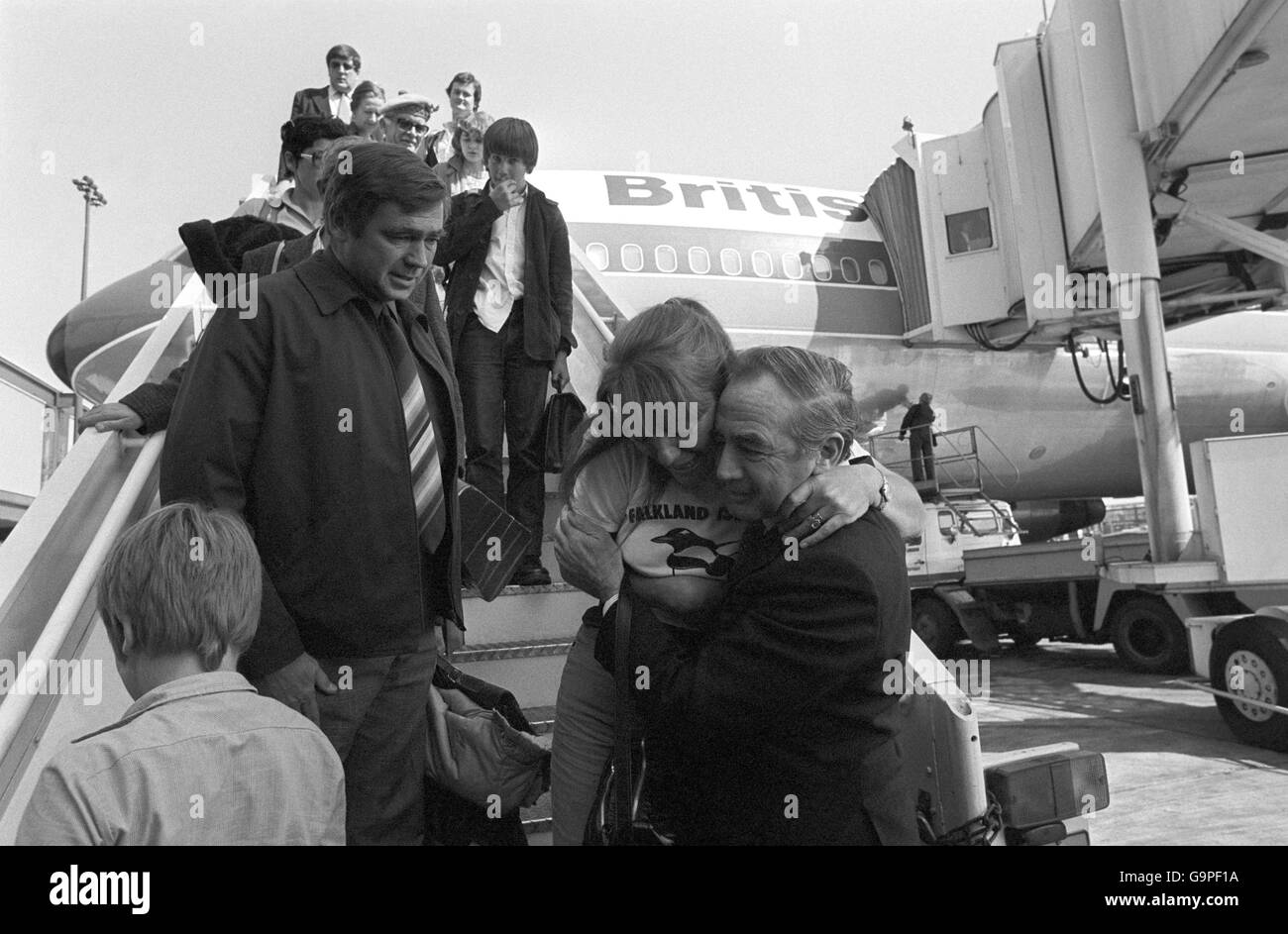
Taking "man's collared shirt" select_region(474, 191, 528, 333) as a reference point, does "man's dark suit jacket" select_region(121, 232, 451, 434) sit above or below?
below

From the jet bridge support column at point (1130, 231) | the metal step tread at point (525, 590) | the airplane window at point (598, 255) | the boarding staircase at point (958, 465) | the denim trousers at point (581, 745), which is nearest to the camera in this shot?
the denim trousers at point (581, 745)

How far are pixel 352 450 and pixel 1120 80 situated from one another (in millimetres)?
6174

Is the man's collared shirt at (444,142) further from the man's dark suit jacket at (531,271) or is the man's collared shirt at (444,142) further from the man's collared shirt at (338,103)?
the man's dark suit jacket at (531,271)

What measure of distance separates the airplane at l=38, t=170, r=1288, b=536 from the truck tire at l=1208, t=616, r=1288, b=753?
Result: 4.28 metres

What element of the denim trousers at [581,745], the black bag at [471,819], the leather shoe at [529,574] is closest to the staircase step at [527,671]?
the leather shoe at [529,574]

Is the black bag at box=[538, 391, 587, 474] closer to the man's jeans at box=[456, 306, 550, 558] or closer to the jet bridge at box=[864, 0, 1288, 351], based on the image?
the man's jeans at box=[456, 306, 550, 558]

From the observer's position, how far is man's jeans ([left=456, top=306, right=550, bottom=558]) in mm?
3342

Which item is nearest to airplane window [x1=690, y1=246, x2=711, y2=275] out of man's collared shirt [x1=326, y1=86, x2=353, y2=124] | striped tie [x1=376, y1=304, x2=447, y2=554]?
man's collared shirt [x1=326, y1=86, x2=353, y2=124]

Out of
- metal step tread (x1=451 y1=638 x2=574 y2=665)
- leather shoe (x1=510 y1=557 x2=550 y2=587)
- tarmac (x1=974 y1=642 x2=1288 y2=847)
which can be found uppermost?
leather shoe (x1=510 y1=557 x2=550 y2=587)

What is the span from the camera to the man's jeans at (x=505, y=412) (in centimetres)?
334

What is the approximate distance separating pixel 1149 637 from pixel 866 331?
4566 mm

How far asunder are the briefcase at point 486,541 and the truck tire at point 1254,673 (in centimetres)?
467

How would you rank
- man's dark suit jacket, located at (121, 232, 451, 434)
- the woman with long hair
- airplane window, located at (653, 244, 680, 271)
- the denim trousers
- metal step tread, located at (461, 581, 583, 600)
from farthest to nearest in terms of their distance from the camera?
airplane window, located at (653, 244, 680, 271) < metal step tread, located at (461, 581, 583, 600) < man's dark suit jacket, located at (121, 232, 451, 434) < the denim trousers < the woman with long hair

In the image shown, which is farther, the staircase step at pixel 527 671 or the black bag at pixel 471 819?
the staircase step at pixel 527 671
